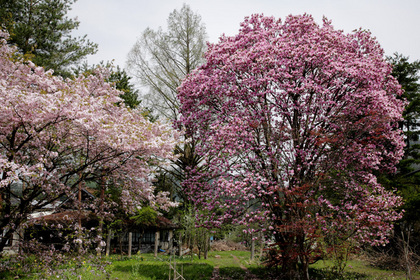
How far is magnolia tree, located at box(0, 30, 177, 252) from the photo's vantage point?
21.7ft

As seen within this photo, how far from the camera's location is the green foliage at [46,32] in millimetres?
17953

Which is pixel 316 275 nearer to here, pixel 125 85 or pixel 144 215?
pixel 144 215

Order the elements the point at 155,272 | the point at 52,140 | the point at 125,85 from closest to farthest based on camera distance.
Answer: the point at 52,140 < the point at 155,272 < the point at 125,85

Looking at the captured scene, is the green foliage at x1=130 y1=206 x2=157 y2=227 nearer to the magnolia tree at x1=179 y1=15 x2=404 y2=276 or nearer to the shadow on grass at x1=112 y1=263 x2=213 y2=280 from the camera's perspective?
the shadow on grass at x1=112 y1=263 x2=213 y2=280

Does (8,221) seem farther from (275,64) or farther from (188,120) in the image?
(275,64)

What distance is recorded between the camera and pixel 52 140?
7.68m

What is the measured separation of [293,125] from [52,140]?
7.99 metres

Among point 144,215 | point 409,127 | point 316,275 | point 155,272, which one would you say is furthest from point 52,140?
point 409,127

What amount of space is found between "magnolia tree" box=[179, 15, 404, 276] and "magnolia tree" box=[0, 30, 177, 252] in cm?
248

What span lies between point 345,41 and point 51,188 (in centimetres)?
1140

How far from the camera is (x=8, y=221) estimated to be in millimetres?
7520

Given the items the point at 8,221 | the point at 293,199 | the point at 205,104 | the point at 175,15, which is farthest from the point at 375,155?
the point at 175,15

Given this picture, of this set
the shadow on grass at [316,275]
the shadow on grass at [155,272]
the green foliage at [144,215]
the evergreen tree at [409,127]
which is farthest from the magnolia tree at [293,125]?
the green foliage at [144,215]

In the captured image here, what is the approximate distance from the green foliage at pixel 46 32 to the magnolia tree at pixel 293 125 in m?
12.4
